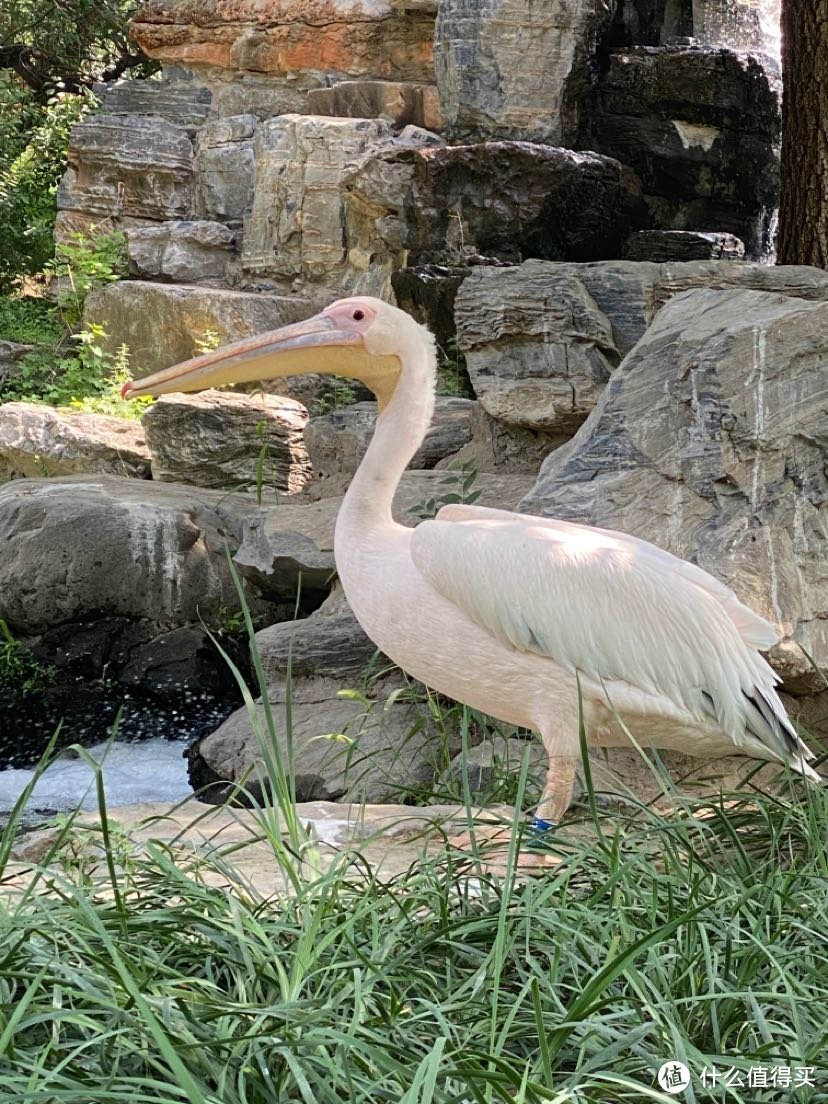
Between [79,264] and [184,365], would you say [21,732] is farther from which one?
[79,264]

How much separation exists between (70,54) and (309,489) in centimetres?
982

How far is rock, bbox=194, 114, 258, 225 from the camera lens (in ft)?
38.9

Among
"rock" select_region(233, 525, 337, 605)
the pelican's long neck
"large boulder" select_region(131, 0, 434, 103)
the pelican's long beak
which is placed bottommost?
"rock" select_region(233, 525, 337, 605)

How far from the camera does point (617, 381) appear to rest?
15.1 ft

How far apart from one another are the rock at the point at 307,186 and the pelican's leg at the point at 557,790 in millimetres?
8502

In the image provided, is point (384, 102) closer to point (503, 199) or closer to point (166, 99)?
point (166, 99)

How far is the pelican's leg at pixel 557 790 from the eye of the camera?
121 inches

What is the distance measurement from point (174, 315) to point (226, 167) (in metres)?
1.80

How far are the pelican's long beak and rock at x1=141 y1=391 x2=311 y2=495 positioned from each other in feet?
15.6

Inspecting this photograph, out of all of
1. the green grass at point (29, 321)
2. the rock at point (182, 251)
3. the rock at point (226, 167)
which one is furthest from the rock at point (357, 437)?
the green grass at point (29, 321)

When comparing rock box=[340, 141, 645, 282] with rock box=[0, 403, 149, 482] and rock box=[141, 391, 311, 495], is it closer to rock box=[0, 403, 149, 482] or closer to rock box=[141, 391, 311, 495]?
rock box=[141, 391, 311, 495]

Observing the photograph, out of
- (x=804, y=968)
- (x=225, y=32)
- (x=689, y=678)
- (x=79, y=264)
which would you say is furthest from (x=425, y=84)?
(x=804, y=968)

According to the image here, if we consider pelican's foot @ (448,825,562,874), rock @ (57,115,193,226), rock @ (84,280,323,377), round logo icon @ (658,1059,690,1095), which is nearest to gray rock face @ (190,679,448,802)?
pelican's foot @ (448,825,562,874)

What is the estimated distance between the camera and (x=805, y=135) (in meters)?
6.07
